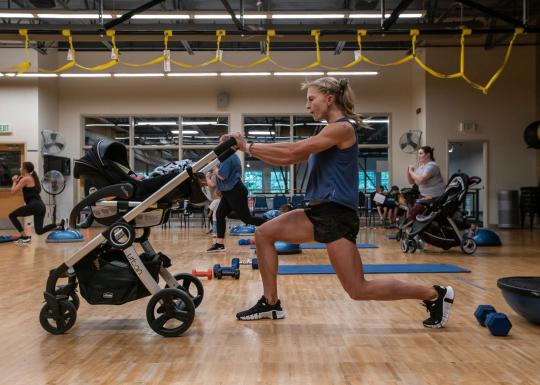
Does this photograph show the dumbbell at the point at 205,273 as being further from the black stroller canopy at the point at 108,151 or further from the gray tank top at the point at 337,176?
the gray tank top at the point at 337,176

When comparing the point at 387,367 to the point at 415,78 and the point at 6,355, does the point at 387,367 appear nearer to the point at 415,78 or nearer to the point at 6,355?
the point at 6,355

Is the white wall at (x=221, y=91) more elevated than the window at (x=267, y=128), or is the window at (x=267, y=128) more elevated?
the white wall at (x=221, y=91)

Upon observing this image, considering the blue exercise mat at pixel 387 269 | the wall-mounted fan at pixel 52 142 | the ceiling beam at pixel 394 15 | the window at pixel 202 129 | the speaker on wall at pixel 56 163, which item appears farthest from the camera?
the window at pixel 202 129

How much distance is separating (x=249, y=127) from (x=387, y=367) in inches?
447

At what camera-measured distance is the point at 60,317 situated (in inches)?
101

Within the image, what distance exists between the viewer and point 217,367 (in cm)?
204

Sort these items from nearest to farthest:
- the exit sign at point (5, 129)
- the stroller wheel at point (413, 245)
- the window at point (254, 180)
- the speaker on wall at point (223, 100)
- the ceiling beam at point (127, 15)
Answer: the stroller wheel at point (413, 245) < the ceiling beam at point (127, 15) < the exit sign at point (5, 129) < the speaker on wall at point (223, 100) < the window at point (254, 180)

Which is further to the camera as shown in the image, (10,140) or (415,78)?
(415,78)

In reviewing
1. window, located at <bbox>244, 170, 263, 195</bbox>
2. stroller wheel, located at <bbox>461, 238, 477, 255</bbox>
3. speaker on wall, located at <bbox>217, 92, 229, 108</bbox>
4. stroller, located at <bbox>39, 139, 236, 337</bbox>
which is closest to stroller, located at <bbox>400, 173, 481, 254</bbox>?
stroller wheel, located at <bbox>461, 238, 477, 255</bbox>

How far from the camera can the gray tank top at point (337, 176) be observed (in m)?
2.44

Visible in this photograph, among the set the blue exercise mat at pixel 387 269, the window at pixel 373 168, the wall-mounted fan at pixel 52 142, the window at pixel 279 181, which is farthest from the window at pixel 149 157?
the blue exercise mat at pixel 387 269

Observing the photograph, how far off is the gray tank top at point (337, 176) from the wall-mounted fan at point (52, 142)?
32.3 ft

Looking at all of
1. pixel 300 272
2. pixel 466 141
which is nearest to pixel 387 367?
pixel 300 272

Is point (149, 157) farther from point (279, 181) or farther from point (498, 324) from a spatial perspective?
point (498, 324)
